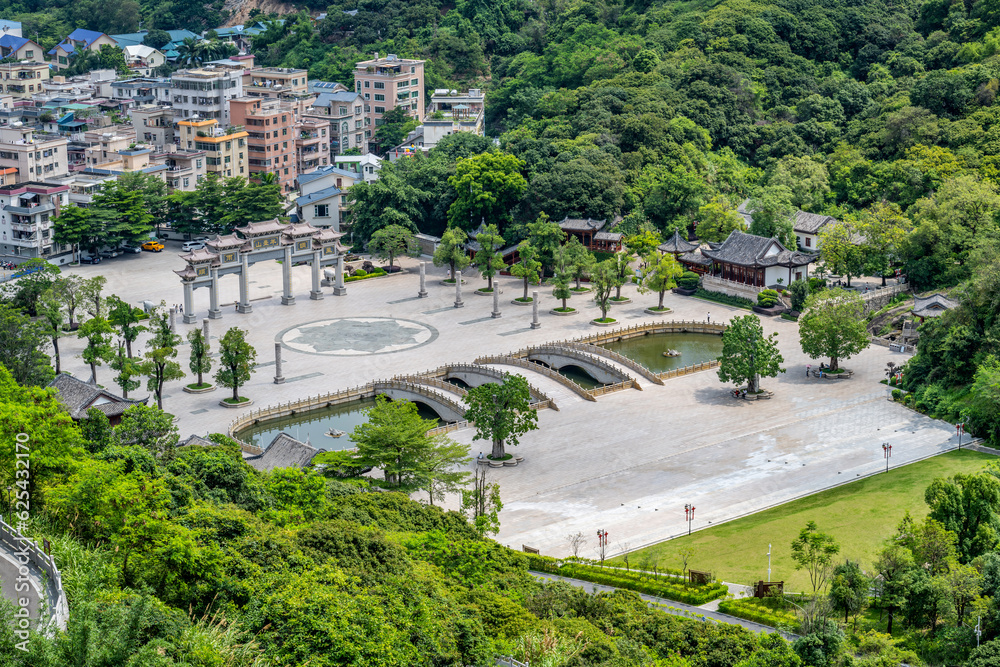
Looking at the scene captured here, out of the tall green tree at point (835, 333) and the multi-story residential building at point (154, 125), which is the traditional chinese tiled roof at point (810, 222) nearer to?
the tall green tree at point (835, 333)

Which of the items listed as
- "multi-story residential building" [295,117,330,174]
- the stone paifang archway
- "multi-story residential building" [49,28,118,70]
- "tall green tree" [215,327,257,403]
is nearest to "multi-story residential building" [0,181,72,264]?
the stone paifang archway

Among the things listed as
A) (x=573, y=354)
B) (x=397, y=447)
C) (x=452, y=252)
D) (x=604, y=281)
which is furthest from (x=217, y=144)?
(x=397, y=447)

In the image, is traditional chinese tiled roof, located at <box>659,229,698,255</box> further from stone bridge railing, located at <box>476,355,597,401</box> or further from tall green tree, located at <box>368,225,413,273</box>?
stone bridge railing, located at <box>476,355,597,401</box>

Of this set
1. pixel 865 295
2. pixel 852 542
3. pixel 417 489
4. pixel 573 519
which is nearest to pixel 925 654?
pixel 852 542

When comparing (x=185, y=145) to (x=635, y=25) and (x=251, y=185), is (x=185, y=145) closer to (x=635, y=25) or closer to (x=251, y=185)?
(x=251, y=185)

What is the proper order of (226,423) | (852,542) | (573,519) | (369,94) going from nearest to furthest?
1. (852,542)
2. (573,519)
3. (226,423)
4. (369,94)

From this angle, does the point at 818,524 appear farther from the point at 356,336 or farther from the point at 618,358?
the point at 356,336
